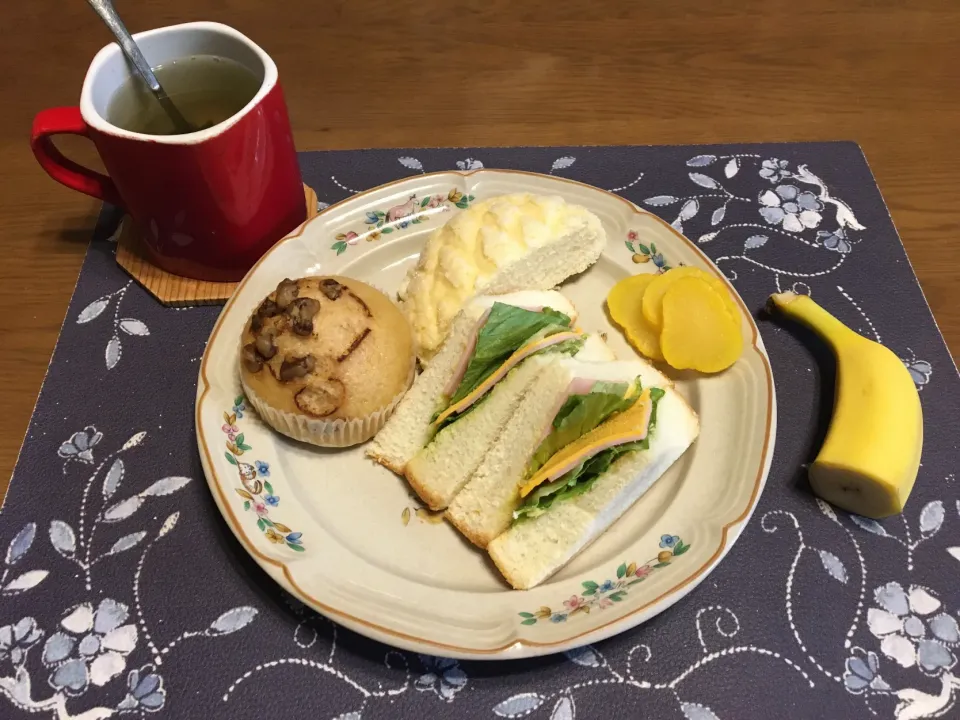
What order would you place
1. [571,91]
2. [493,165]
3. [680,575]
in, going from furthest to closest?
[571,91], [493,165], [680,575]

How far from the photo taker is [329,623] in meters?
1.45

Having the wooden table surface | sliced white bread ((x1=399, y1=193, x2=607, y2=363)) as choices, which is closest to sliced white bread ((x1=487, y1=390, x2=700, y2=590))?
sliced white bread ((x1=399, y1=193, x2=607, y2=363))

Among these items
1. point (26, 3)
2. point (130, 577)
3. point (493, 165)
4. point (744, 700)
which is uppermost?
point (26, 3)

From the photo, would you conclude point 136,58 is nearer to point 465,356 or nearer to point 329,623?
point 465,356

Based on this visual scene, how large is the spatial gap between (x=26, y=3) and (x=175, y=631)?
3034mm

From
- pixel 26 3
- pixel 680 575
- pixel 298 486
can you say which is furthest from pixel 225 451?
pixel 26 3

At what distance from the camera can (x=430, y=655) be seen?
1381 millimetres

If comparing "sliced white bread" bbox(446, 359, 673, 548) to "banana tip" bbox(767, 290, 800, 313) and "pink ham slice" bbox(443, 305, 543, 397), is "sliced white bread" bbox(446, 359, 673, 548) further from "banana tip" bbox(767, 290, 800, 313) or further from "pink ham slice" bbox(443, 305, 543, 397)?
"banana tip" bbox(767, 290, 800, 313)

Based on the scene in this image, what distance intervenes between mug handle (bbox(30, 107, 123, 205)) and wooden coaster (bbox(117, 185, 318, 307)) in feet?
0.73

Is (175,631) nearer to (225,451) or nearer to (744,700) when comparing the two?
(225,451)

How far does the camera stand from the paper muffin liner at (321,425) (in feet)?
5.24

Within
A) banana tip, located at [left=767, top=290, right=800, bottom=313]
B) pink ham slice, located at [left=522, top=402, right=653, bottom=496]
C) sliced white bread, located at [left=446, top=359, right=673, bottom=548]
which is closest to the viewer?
pink ham slice, located at [left=522, top=402, right=653, bottom=496]

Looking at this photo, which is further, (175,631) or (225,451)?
(225,451)

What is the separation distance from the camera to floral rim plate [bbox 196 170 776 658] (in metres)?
1.34
